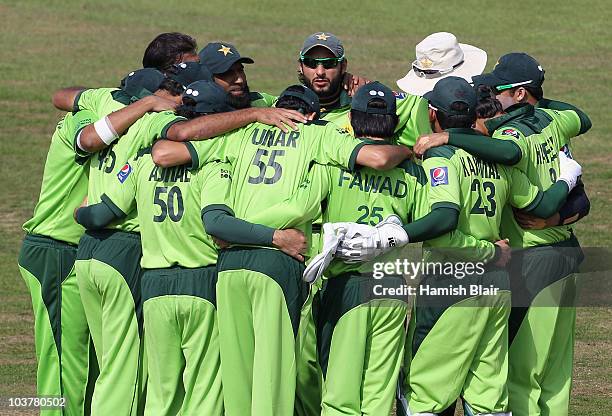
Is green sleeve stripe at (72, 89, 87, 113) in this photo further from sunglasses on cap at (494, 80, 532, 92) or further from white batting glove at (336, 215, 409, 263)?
sunglasses on cap at (494, 80, 532, 92)

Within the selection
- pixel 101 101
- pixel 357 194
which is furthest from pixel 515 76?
pixel 101 101

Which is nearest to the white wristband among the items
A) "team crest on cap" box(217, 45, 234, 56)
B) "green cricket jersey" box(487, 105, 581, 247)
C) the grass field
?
"team crest on cap" box(217, 45, 234, 56)

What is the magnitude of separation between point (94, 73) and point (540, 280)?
656 inches

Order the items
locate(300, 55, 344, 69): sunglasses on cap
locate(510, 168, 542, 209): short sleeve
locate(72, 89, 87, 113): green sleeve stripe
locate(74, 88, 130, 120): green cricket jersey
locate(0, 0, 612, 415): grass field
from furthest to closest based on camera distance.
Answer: locate(0, 0, 612, 415): grass field → locate(72, 89, 87, 113): green sleeve stripe → locate(74, 88, 130, 120): green cricket jersey → locate(300, 55, 344, 69): sunglasses on cap → locate(510, 168, 542, 209): short sleeve

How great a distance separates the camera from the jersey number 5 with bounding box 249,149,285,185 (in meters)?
7.79

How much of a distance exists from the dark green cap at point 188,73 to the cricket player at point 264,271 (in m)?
0.78

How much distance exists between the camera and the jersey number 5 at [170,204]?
7973mm

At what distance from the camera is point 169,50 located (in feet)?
30.6

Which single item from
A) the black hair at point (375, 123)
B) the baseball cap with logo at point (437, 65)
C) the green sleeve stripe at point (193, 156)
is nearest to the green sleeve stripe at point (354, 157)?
the black hair at point (375, 123)

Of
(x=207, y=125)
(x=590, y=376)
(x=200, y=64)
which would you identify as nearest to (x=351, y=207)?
(x=207, y=125)

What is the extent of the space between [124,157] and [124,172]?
16cm

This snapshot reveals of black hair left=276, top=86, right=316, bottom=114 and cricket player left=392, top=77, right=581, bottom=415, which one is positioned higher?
black hair left=276, top=86, right=316, bottom=114

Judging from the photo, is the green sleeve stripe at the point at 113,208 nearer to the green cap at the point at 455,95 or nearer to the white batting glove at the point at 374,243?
the white batting glove at the point at 374,243

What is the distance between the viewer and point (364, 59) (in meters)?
25.2
